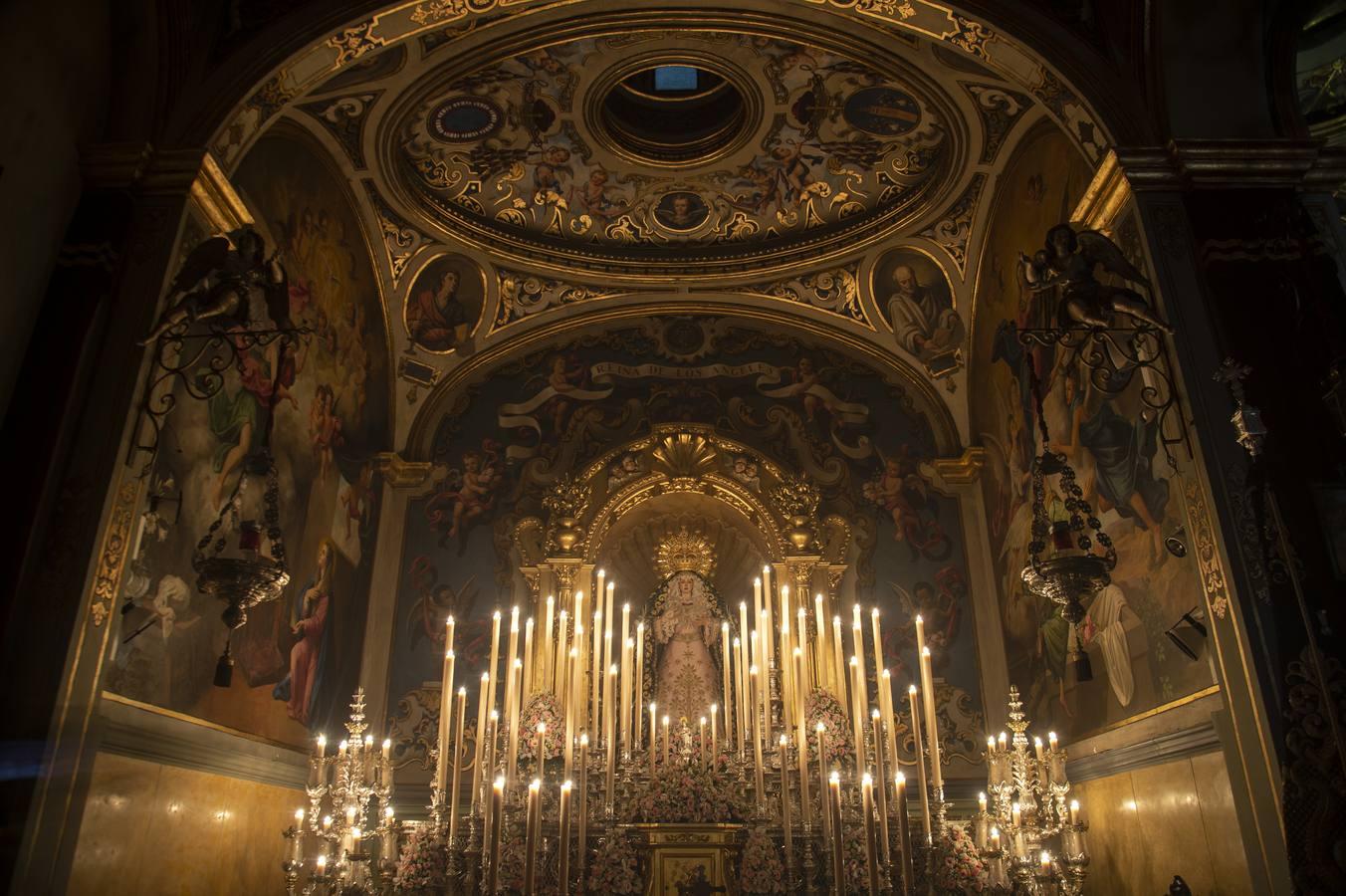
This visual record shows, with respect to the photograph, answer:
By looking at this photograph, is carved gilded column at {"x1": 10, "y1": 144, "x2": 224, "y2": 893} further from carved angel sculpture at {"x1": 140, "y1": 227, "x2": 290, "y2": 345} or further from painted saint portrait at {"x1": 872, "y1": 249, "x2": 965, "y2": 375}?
painted saint portrait at {"x1": 872, "y1": 249, "x2": 965, "y2": 375}

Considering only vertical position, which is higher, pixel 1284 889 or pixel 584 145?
pixel 584 145

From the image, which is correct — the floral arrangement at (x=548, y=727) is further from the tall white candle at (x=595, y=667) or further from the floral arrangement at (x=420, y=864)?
the floral arrangement at (x=420, y=864)

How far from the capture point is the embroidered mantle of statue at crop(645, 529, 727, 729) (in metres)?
10.1

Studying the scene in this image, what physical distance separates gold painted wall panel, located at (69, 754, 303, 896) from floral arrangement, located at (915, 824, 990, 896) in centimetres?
565

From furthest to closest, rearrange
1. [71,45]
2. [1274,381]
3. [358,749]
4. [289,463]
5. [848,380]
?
[848,380] → [289,463] → [358,749] → [71,45] → [1274,381]

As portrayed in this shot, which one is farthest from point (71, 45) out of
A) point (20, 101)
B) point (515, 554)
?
point (515, 554)

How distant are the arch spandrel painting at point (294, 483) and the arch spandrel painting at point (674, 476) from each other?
80 cm

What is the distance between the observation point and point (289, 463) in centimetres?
864

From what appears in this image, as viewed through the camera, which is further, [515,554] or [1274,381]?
[515,554]

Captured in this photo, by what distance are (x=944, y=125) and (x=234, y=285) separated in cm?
658

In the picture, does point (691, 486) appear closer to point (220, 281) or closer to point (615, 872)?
point (615, 872)

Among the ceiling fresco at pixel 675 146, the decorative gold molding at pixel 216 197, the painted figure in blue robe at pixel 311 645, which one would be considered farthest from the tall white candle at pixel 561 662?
the decorative gold molding at pixel 216 197

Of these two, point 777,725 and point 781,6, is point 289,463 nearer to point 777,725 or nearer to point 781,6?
point 777,725

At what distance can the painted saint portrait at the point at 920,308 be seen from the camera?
35.9 feet
